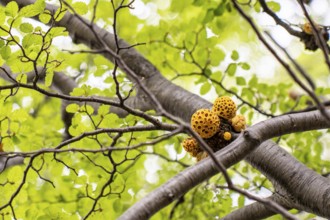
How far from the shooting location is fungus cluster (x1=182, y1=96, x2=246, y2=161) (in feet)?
5.37

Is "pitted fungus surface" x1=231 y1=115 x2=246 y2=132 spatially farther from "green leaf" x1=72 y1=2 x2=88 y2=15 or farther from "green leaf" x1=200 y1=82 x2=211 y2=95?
"green leaf" x1=200 y1=82 x2=211 y2=95

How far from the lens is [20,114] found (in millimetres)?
2020

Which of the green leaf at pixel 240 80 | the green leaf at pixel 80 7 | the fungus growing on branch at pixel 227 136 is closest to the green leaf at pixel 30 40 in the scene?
the green leaf at pixel 80 7

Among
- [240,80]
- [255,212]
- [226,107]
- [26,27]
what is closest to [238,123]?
[226,107]

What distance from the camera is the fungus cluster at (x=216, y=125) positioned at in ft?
5.37

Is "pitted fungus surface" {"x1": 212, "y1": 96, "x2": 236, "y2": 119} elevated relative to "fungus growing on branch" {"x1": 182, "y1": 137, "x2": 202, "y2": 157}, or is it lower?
elevated

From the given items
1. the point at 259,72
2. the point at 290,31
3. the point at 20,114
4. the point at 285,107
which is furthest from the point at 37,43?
the point at 259,72

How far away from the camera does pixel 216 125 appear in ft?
5.40

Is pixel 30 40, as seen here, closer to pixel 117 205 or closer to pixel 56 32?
pixel 56 32

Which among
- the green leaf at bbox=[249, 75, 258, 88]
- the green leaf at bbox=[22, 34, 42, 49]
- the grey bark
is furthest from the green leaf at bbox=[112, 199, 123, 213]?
the green leaf at bbox=[249, 75, 258, 88]

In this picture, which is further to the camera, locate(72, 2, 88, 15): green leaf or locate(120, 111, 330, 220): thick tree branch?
locate(72, 2, 88, 15): green leaf

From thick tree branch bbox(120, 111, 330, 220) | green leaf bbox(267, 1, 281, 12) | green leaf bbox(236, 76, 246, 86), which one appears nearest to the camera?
thick tree branch bbox(120, 111, 330, 220)

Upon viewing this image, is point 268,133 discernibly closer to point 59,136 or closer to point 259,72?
point 59,136

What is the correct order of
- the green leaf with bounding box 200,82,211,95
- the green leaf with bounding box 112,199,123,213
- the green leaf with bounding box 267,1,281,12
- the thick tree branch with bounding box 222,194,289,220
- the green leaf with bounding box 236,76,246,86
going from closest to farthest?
the thick tree branch with bounding box 222,194,289,220 < the green leaf with bounding box 112,199,123,213 < the green leaf with bounding box 267,1,281,12 < the green leaf with bounding box 200,82,211,95 < the green leaf with bounding box 236,76,246,86
